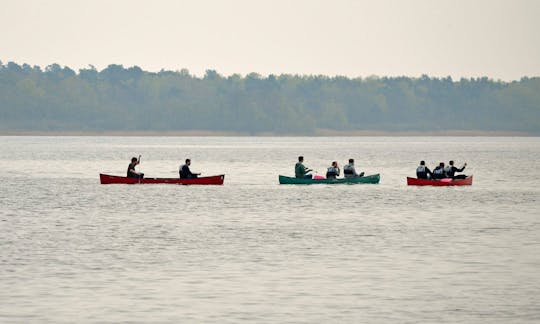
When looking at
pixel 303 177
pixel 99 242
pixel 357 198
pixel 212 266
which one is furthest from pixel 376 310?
pixel 303 177

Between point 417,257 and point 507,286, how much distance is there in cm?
594

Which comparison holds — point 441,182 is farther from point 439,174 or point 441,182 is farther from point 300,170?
point 300,170

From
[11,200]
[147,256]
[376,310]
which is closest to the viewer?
[376,310]

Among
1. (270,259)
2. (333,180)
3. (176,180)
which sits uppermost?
(333,180)

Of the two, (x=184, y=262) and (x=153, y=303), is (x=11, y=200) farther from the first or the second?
(x=153, y=303)

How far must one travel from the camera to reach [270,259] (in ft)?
109

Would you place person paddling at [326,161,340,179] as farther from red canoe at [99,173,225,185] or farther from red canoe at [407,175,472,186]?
red canoe at [99,173,225,185]

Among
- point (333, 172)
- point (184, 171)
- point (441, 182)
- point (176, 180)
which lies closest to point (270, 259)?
point (333, 172)

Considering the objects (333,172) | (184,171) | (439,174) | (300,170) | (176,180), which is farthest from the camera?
(300,170)

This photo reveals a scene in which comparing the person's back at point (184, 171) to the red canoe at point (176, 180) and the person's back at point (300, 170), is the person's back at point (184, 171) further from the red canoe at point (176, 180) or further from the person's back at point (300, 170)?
the person's back at point (300, 170)

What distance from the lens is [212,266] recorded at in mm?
31719

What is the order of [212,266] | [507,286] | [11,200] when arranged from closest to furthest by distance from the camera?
[507,286]
[212,266]
[11,200]

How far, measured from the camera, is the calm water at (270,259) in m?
25.1

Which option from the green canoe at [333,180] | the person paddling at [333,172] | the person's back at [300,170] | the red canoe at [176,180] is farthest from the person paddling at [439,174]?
the red canoe at [176,180]
